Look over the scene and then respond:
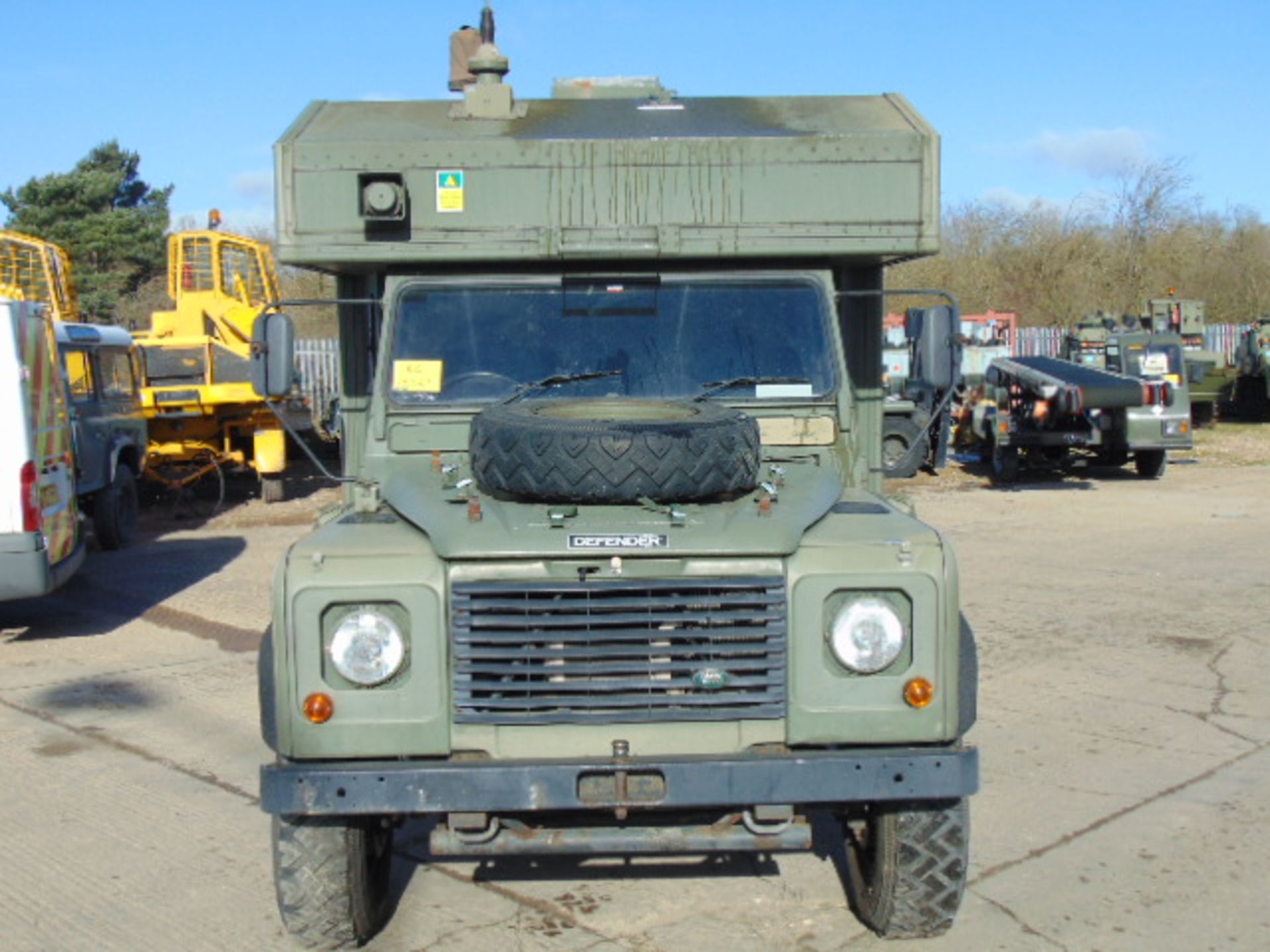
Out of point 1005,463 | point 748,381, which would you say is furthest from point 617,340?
point 1005,463

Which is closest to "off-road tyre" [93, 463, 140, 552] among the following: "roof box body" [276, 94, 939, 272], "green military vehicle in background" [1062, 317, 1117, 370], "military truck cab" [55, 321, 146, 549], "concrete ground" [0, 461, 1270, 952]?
"military truck cab" [55, 321, 146, 549]

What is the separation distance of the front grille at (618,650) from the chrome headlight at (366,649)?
7.0 inches

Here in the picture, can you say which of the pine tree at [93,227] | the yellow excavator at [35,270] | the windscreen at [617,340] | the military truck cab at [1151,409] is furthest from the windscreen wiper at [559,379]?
the pine tree at [93,227]

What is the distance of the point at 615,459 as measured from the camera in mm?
4141

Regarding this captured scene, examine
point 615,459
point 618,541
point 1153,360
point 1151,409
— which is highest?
point 1153,360

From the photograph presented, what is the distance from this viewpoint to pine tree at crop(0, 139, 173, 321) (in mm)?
39562

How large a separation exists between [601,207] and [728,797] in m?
2.65

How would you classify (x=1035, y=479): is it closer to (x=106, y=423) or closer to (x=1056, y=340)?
(x=106, y=423)

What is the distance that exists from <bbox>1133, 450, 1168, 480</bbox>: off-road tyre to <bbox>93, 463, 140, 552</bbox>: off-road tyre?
12929 millimetres

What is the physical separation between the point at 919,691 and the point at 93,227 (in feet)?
132

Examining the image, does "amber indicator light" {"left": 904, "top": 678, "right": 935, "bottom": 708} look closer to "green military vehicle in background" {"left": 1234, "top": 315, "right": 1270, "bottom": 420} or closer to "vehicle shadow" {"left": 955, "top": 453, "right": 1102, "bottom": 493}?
"vehicle shadow" {"left": 955, "top": 453, "right": 1102, "bottom": 493}

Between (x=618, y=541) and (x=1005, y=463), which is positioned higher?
(x=618, y=541)

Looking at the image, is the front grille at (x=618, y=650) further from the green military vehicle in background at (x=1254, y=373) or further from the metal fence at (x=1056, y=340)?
the metal fence at (x=1056, y=340)

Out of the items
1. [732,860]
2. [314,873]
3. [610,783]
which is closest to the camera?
[610,783]
